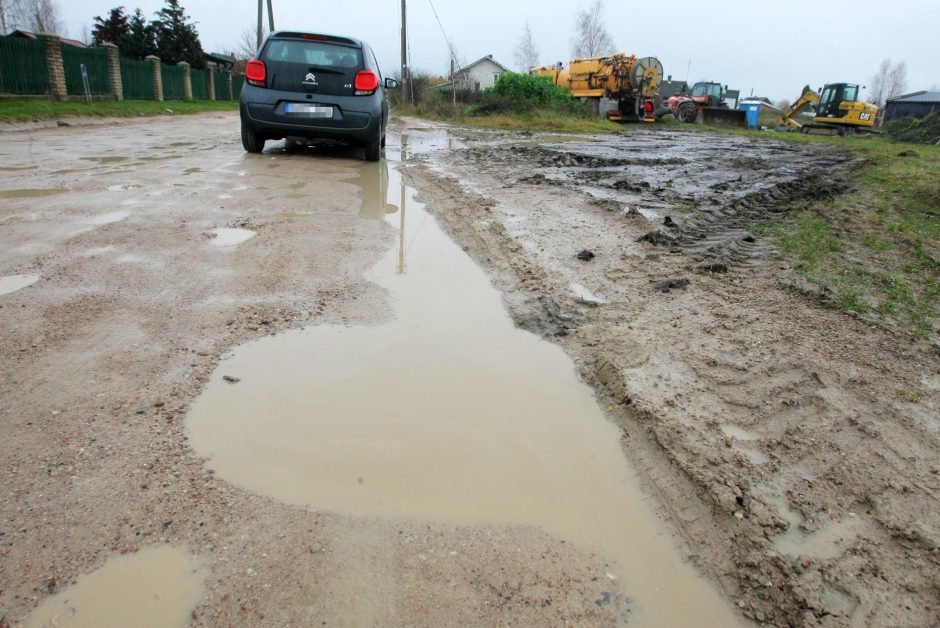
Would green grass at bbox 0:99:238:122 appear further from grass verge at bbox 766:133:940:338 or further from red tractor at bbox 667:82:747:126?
red tractor at bbox 667:82:747:126

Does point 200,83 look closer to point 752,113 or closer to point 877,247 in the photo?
point 752,113

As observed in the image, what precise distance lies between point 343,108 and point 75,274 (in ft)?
16.9

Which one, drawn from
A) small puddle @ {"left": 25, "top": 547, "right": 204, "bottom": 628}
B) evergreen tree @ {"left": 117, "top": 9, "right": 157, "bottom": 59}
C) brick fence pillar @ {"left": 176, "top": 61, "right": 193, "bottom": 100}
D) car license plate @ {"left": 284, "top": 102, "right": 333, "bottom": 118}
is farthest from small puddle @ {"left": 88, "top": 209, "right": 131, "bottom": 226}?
evergreen tree @ {"left": 117, "top": 9, "right": 157, "bottom": 59}

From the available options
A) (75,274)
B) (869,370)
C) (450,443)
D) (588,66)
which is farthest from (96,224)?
(588,66)

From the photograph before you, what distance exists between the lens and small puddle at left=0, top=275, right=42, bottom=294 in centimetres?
320

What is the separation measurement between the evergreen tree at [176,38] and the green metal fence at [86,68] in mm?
13600

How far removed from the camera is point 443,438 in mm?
2207

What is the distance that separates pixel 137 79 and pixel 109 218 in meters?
26.6

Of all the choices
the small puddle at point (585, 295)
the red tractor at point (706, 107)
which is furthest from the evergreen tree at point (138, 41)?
the small puddle at point (585, 295)

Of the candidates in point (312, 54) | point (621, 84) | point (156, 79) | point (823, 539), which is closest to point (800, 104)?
point (621, 84)

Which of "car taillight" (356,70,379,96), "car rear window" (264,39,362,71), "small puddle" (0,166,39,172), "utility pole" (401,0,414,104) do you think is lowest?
"small puddle" (0,166,39,172)

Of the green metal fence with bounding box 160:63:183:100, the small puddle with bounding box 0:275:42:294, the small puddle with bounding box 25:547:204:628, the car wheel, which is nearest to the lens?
the small puddle with bounding box 25:547:204:628

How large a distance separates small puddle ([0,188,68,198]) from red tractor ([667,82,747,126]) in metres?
29.8

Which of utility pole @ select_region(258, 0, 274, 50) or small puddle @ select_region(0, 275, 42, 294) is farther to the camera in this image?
utility pole @ select_region(258, 0, 274, 50)
